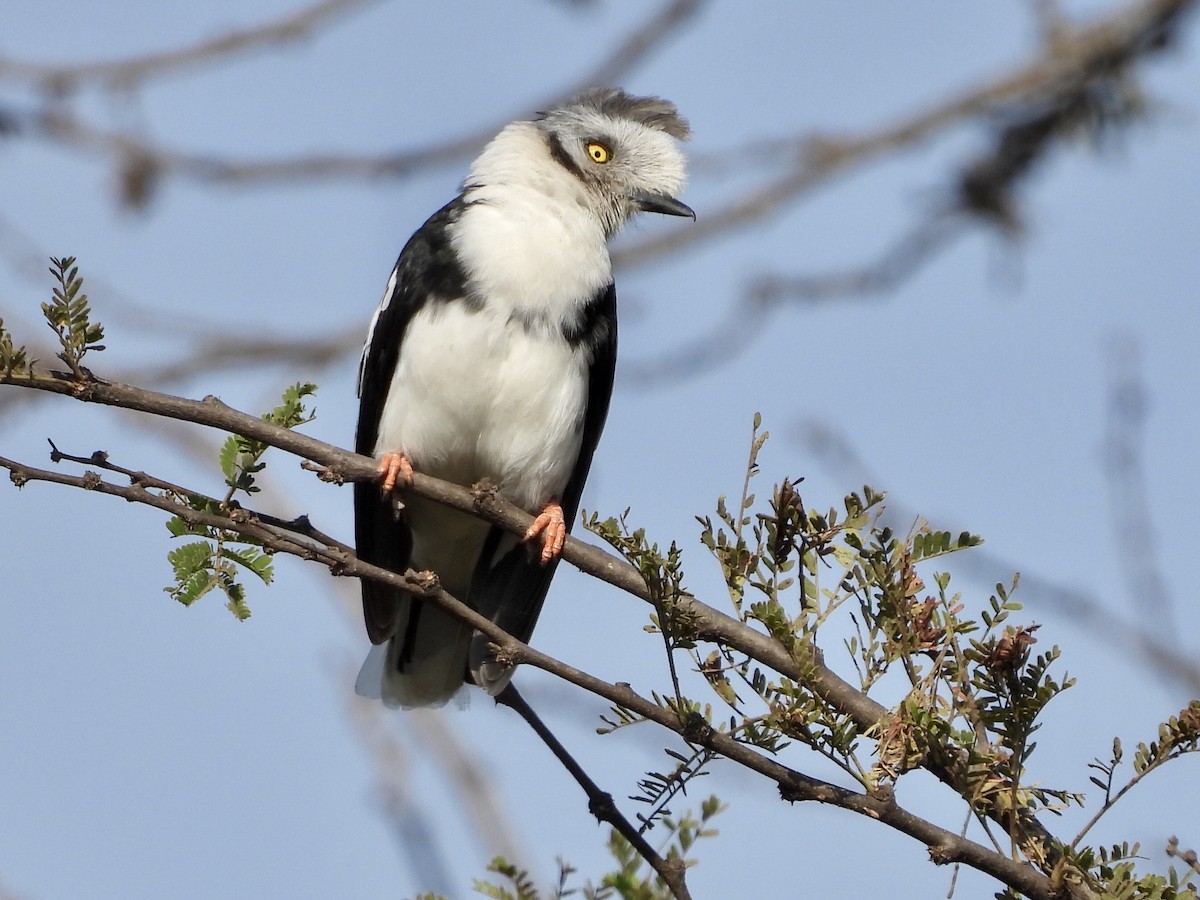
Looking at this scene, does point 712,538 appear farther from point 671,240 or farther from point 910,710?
point 671,240

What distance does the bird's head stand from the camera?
235 inches

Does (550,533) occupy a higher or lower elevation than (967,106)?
lower

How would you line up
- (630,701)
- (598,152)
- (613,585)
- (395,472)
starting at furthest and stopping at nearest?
(598,152) < (395,472) < (613,585) < (630,701)

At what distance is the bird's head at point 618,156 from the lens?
19.6 feet

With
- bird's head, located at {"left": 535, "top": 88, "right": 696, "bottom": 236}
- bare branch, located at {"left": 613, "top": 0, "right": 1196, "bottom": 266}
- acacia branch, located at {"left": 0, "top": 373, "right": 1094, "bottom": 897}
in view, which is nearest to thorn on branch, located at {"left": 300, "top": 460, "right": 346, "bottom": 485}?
acacia branch, located at {"left": 0, "top": 373, "right": 1094, "bottom": 897}

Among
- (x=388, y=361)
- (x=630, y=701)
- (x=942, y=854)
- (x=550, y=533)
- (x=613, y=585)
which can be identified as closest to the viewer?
(x=942, y=854)

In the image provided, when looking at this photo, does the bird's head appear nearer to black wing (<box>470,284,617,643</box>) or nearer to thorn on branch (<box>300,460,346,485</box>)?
black wing (<box>470,284,617,643</box>)

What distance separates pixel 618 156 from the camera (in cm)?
606

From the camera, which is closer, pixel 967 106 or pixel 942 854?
pixel 942 854

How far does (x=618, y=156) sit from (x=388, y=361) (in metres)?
1.48

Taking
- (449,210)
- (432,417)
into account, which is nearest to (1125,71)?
(449,210)

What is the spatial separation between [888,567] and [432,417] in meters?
2.29

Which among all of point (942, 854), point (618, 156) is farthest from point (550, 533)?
point (942, 854)

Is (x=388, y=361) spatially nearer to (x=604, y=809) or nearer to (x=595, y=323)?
(x=595, y=323)
